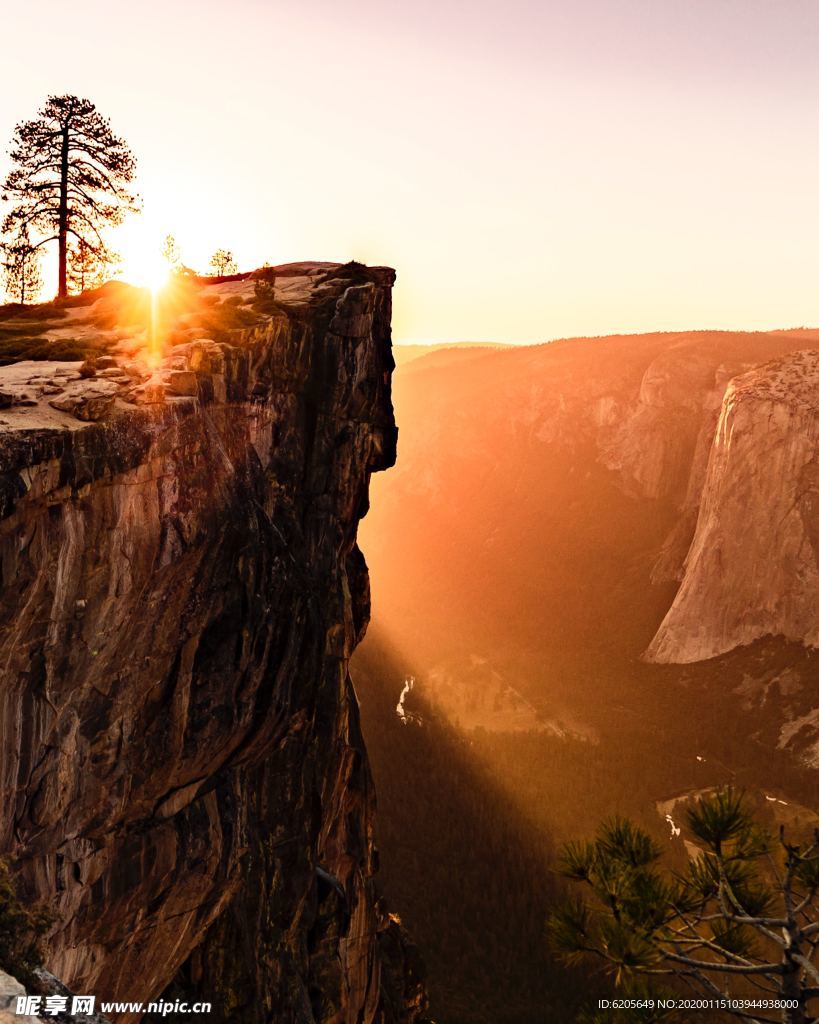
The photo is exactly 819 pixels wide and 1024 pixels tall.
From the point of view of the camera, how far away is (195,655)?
2478 cm

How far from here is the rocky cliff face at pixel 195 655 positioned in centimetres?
2016

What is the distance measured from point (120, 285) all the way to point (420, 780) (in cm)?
9448

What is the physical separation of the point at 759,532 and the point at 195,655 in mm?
141718

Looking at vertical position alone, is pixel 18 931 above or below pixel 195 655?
below

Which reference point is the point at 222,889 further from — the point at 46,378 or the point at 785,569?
the point at 785,569

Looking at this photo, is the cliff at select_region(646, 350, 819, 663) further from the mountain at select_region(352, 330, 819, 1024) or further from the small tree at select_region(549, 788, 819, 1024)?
the small tree at select_region(549, 788, 819, 1024)

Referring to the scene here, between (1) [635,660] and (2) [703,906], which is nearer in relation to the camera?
(2) [703,906]

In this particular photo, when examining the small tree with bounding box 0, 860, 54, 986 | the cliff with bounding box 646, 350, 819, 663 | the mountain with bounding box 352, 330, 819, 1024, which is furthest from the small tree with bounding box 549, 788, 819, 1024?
the cliff with bounding box 646, 350, 819, 663

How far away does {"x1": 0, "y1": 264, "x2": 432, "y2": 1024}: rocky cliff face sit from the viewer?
20156 mm

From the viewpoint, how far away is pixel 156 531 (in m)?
22.9

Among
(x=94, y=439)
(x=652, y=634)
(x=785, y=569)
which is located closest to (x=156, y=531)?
(x=94, y=439)

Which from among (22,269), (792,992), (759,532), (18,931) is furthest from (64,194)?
(759,532)

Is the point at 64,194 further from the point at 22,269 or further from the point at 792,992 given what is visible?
the point at 792,992

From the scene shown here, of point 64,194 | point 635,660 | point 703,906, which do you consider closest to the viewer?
point 703,906
